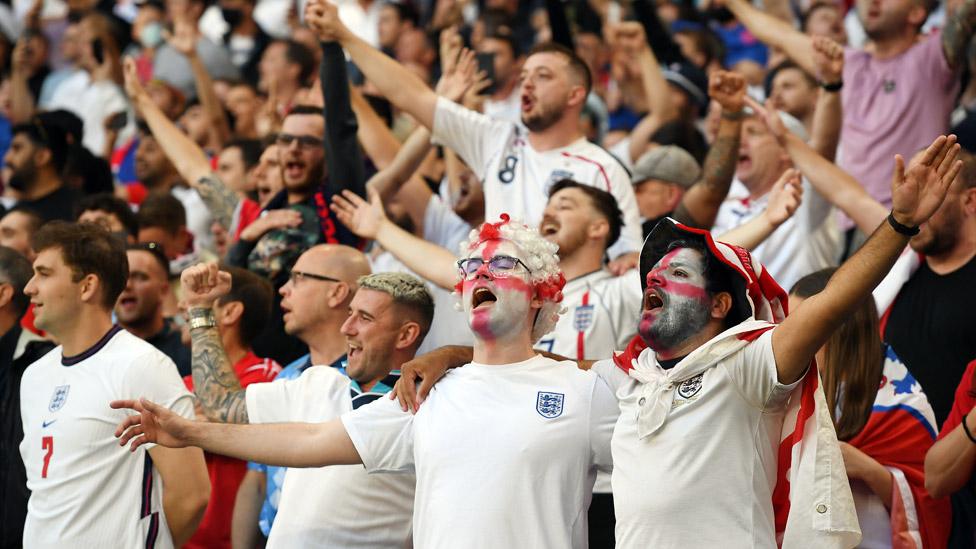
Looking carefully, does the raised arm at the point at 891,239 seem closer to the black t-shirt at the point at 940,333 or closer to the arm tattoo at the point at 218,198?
the black t-shirt at the point at 940,333

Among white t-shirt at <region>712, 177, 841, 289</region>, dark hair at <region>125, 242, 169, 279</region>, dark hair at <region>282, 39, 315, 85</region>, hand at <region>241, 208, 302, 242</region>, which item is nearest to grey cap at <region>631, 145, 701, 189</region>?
white t-shirt at <region>712, 177, 841, 289</region>

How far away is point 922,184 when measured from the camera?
4379mm

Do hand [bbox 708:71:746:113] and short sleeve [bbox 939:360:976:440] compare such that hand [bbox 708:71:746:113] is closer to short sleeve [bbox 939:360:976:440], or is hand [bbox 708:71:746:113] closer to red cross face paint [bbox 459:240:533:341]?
short sleeve [bbox 939:360:976:440]

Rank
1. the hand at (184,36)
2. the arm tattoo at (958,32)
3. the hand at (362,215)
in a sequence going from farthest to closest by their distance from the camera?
the hand at (184,36)
the arm tattoo at (958,32)
the hand at (362,215)

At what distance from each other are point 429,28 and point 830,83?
21.2 feet

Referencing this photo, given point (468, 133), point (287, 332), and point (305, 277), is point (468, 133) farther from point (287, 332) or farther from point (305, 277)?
point (287, 332)

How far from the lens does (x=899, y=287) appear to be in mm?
6863

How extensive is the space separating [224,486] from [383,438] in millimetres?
2122

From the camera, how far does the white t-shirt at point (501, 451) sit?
499cm

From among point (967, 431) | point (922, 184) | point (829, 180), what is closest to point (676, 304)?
point (922, 184)

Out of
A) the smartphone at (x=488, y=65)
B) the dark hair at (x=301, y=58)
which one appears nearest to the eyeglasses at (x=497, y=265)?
the smartphone at (x=488, y=65)

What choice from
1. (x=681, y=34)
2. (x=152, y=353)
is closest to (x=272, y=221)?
(x=152, y=353)

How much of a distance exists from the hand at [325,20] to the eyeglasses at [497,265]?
2.57 meters

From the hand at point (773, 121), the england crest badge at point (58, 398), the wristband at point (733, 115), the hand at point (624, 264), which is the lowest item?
the england crest badge at point (58, 398)
